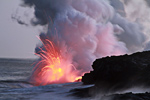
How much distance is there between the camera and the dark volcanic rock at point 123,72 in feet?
73.3

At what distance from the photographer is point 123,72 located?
23672 millimetres

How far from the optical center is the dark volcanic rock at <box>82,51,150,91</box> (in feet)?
73.3

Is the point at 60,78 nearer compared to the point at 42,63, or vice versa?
the point at 60,78

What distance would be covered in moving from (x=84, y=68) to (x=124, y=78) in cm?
3437

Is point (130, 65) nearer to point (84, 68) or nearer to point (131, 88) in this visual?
point (131, 88)

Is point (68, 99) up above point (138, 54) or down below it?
below

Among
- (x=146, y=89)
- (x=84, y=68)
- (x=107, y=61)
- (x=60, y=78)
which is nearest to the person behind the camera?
(x=146, y=89)

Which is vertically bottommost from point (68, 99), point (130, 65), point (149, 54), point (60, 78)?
point (68, 99)

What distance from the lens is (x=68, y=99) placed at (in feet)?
74.6

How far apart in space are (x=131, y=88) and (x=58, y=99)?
29.8 ft

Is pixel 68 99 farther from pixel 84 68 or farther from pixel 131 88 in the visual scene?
pixel 84 68

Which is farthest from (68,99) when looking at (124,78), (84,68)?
(84,68)

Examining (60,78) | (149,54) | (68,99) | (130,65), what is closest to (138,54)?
(149,54)

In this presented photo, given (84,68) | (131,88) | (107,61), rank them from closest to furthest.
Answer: (131,88) < (107,61) < (84,68)
